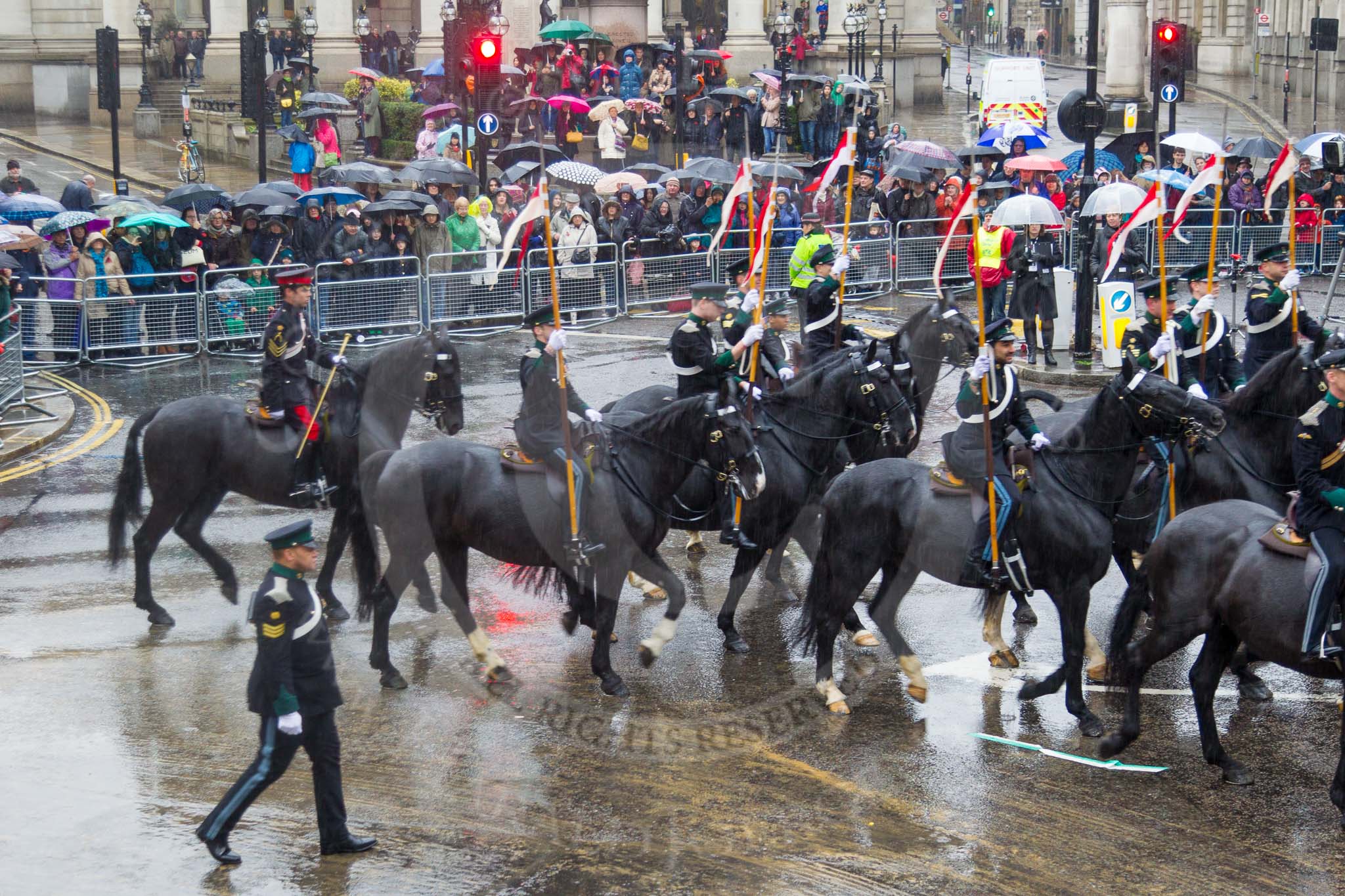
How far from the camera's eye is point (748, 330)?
12734 mm

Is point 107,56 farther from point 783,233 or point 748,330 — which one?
point 748,330

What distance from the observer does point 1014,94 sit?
3641 cm

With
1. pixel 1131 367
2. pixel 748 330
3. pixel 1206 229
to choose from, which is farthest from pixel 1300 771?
pixel 1206 229

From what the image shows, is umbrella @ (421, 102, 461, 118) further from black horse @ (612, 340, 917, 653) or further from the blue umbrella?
black horse @ (612, 340, 917, 653)

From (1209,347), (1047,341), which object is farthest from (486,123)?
(1209,347)

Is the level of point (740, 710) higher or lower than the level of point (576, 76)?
lower

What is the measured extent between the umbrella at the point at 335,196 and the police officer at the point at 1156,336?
13.5 metres

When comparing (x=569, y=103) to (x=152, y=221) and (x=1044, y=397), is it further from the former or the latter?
(x=1044, y=397)

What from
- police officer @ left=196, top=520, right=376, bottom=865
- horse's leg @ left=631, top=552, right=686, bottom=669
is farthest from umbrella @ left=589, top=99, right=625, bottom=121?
police officer @ left=196, top=520, right=376, bottom=865

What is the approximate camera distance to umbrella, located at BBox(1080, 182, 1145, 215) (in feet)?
67.6

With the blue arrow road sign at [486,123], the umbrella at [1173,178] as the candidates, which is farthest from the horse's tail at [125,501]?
the umbrella at [1173,178]

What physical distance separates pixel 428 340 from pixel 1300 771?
6604mm

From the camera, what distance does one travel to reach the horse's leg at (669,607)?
11367 mm

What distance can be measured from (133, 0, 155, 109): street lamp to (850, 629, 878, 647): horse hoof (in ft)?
132
